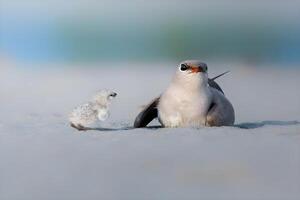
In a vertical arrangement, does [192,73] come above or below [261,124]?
above

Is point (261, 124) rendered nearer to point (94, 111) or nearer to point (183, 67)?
point (183, 67)

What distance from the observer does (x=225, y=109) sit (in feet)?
13.8

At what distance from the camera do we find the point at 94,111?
393 centimetres

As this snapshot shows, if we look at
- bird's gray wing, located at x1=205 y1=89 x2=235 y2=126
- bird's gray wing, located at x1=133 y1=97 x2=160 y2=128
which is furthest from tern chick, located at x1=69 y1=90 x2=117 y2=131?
bird's gray wing, located at x1=205 y1=89 x2=235 y2=126

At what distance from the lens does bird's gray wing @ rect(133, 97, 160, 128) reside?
428cm

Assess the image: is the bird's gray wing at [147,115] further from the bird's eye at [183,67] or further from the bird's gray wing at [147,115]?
the bird's eye at [183,67]

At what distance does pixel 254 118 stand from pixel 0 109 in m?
1.92

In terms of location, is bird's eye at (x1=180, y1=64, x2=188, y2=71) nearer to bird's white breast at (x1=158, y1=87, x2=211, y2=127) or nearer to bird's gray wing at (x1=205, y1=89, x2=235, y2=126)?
bird's white breast at (x1=158, y1=87, x2=211, y2=127)

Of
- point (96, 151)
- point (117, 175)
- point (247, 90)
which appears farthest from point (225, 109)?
point (247, 90)

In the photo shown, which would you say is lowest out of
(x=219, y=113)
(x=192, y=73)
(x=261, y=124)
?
(x=261, y=124)

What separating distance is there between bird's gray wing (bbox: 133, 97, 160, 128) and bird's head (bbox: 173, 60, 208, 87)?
0.36 metres

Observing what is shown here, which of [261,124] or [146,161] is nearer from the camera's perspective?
[146,161]

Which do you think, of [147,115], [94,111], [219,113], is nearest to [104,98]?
[94,111]

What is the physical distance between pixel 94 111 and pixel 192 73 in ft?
2.14
